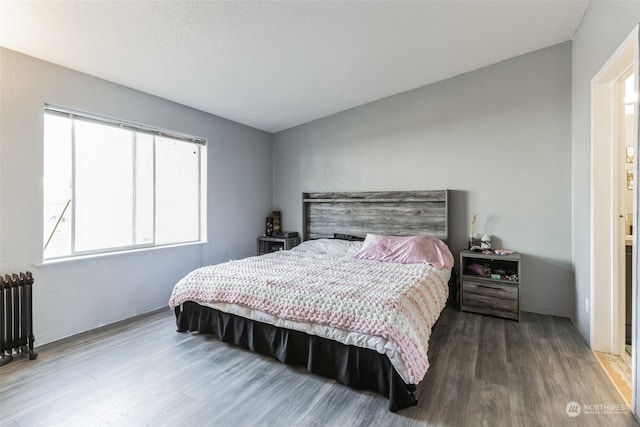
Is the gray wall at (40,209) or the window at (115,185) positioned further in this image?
the window at (115,185)

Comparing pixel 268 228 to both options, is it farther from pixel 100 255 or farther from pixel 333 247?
pixel 100 255

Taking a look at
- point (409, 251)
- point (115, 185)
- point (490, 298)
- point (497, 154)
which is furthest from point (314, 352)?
point (497, 154)

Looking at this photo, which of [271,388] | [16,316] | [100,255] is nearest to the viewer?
[271,388]

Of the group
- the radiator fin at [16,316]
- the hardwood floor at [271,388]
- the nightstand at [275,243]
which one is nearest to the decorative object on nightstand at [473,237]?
the hardwood floor at [271,388]

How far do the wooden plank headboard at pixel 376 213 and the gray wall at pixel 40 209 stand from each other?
1.31 m

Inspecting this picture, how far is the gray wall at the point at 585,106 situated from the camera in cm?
207

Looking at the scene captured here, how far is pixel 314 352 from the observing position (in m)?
2.06

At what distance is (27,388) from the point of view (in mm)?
1930

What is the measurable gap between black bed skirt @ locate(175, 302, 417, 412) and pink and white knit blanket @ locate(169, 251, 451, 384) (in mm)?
134

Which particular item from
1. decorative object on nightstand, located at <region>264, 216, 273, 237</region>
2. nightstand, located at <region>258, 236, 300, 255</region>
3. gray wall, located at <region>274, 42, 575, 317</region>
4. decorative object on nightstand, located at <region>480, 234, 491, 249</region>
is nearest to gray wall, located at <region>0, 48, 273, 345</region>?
nightstand, located at <region>258, 236, 300, 255</region>

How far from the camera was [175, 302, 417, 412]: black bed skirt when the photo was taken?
1.78 meters

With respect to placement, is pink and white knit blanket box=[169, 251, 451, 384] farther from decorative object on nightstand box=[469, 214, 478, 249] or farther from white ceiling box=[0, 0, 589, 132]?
white ceiling box=[0, 0, 589, 132]

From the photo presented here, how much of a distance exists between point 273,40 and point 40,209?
2.47 meters

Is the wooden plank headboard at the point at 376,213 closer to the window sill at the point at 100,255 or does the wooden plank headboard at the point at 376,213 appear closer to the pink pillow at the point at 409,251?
the pink pillow at the point at 409,251
